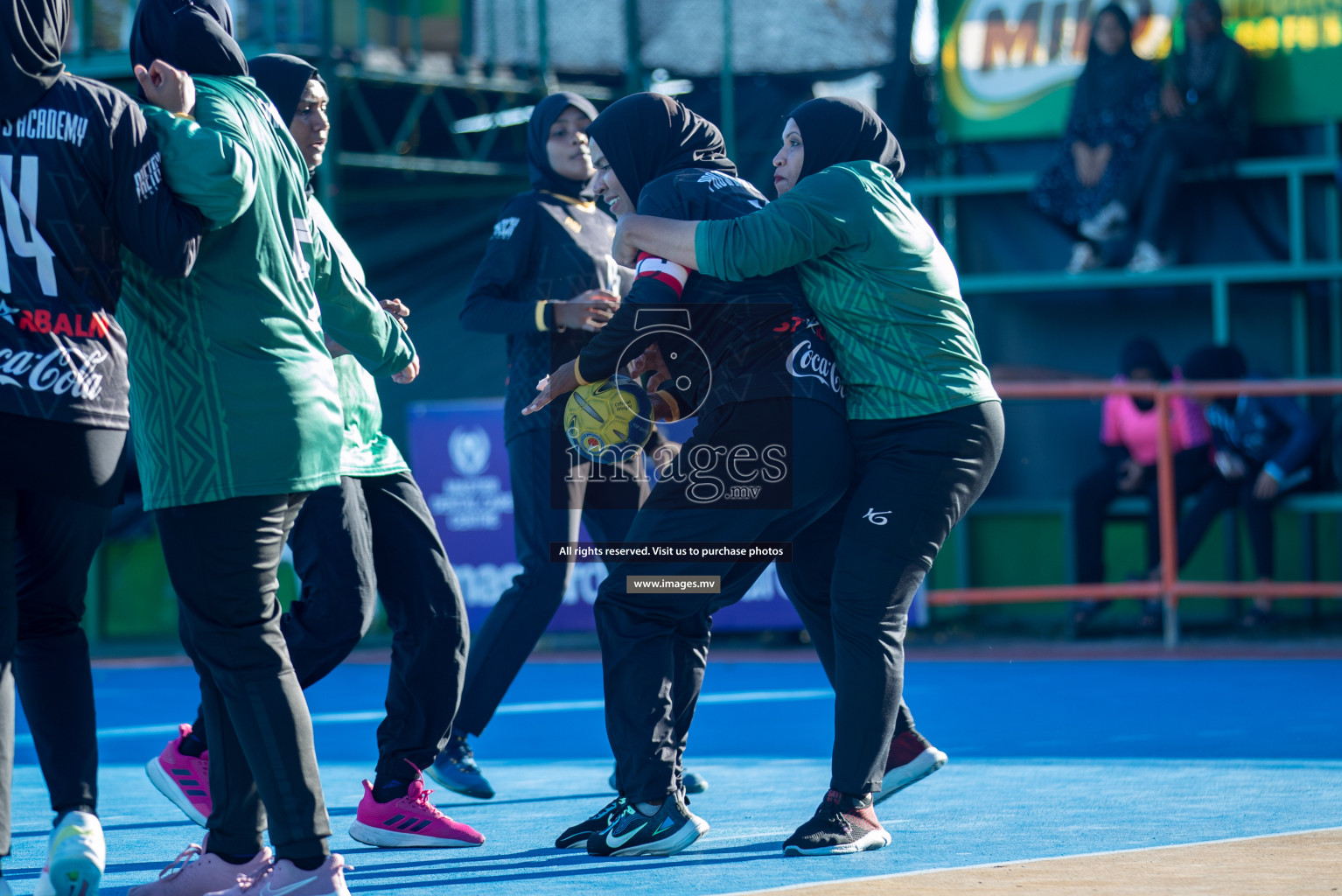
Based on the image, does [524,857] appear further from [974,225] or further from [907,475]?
[974,225]

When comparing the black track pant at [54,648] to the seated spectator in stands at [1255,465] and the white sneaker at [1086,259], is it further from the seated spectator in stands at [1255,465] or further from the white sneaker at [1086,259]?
the white sneaker at [1086,259]

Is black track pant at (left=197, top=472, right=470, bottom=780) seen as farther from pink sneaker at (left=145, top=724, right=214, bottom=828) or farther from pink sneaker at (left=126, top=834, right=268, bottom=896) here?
pink sneaker at (left=126, top=834, right=268, bottom=896)

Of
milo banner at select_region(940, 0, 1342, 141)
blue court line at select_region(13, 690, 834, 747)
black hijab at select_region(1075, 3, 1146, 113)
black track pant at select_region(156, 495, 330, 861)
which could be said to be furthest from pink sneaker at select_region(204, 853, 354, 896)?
milo banner at select_region(940, 0, 1342, 141)

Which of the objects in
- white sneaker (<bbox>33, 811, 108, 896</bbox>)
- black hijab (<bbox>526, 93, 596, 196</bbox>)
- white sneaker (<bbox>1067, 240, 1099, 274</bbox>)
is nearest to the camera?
white sneaker (<bbox>33, 811, 108, 896</bbox>)

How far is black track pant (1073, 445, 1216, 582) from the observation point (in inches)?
346

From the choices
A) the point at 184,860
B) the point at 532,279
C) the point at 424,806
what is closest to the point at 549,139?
the point at 532,279

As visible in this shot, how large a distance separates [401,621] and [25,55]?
165 cm

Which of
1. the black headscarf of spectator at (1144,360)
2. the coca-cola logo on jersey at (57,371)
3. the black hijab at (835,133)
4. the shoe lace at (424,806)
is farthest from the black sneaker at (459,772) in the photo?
the black headscarf of spectator at (1144,360)

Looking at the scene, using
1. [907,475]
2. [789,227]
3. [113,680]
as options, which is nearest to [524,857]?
[907,475]

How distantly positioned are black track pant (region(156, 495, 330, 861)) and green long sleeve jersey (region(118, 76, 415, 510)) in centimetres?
6

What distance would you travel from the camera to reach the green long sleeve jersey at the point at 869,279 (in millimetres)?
3605

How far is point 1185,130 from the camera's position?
378 inches

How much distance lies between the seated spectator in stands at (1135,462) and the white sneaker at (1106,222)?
38.5 inches

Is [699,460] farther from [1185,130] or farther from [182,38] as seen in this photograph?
[1185,130]
